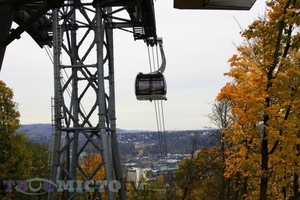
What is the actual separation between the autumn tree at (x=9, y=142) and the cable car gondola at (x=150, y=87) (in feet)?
40.4

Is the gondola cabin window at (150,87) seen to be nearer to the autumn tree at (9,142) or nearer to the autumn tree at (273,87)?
the autumn tree at (273,87)

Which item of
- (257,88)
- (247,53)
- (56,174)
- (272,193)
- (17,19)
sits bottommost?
(272,193)

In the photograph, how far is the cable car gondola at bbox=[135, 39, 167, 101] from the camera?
55.4 feet

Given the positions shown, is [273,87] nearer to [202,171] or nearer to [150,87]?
[150,87]

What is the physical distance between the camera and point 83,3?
12.5m

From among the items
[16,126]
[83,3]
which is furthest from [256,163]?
[16,126]

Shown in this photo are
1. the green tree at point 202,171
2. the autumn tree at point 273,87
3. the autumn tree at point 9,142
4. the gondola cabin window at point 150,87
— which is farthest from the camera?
the autumn tree at point 9,142

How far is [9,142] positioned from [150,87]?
44.7ft

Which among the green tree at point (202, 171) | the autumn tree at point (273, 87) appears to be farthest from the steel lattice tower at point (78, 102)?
the green tree at point (202, 171)

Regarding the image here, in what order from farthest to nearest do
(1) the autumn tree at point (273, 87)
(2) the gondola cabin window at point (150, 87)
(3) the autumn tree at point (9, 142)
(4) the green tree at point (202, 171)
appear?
1. (3) the autumn tree at point (9, 142)
2. (4) the green tree at point (202, 171)
3. (2) the gondola cabin window at point (150, 87)
4. (1) the autumn tree at point (273, 87)

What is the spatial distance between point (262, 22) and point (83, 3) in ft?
16.7

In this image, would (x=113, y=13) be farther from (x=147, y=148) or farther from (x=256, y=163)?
(x=147, y=148)

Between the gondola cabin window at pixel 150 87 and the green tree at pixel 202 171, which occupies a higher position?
the gondola cabin window at pixel 150 87

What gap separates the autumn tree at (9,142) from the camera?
87.0ft
